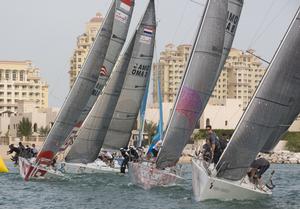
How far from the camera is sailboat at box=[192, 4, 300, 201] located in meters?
25.5

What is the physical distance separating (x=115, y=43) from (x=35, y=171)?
8086mm

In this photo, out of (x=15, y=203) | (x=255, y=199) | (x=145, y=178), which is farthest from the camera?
(x=145, y=178)

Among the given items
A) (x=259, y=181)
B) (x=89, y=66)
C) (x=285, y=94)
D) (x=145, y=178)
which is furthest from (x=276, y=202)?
(x=89, y=66)

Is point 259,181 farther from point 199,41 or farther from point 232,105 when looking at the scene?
point 232,105

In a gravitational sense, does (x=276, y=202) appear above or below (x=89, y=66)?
below

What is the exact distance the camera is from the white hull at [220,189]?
27094mm

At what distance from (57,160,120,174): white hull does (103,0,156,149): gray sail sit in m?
1.07

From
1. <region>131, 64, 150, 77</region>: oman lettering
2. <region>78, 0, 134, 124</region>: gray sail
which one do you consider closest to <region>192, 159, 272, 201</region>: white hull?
<region>78, 0, 134, 124</region>: gray sail

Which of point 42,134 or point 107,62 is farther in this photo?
point 42,134

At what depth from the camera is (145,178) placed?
3488cm

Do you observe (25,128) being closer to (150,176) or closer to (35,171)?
(35,171)

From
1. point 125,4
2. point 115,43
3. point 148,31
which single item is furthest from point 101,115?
point 125,4

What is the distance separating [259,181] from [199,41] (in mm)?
5628

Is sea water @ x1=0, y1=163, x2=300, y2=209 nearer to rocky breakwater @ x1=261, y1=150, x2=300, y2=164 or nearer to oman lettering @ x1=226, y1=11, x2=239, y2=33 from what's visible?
oman lettering @ x1=226, y1=11, x2=239, y2=33
